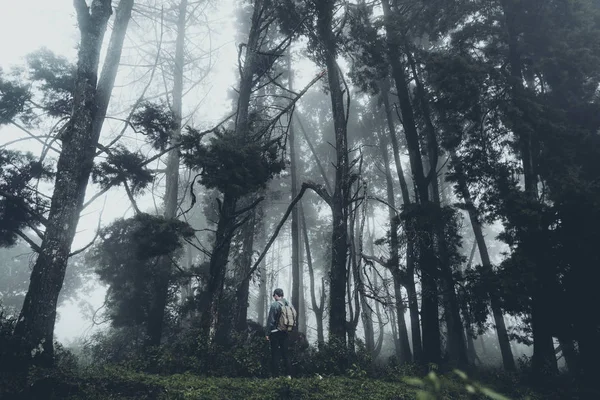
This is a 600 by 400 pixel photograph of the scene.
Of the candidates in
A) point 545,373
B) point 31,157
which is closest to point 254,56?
point 31,157

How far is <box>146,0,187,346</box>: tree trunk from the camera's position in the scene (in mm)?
12136

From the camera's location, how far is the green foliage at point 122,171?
780 cm

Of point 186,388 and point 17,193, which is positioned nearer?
point 186,388

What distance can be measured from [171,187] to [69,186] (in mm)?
7564

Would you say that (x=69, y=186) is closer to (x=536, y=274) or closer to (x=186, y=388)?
(x=186, y=388)

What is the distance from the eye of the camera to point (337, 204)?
9086 mm

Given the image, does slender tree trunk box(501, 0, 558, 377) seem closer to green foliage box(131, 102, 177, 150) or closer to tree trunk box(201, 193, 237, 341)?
tree trunk box(201, 193, 237, 341)

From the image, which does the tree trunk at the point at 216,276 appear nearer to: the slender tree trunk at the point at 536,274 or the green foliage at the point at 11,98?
the green foliage at the point at 11,98

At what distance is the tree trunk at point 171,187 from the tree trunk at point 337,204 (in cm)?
452

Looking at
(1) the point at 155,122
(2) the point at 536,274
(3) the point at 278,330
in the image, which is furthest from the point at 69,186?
(2) the point at 536,274

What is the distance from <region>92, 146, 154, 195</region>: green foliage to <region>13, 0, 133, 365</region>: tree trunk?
308 millimetres

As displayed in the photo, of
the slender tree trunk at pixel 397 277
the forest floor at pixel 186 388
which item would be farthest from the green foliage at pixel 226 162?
the slender tree trunk at pixel 397 277

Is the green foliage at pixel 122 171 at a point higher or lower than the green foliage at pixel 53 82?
lower

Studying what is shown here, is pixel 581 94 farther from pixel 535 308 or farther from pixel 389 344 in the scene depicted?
pixel 389 344
